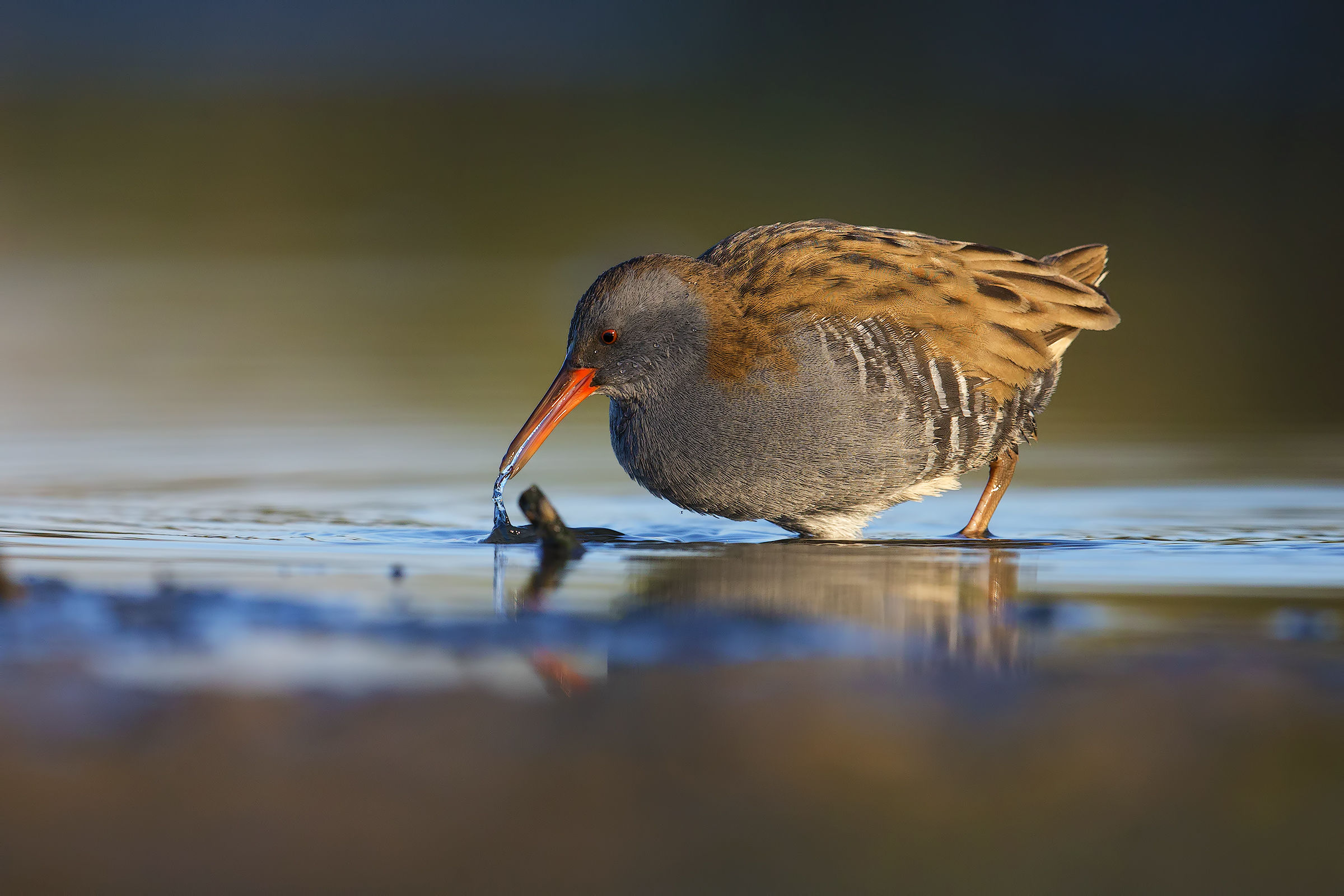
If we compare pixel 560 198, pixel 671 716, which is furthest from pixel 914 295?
pixel 560 198

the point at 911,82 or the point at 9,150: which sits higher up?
the point at 911,82

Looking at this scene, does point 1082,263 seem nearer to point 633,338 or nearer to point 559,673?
point 633,338

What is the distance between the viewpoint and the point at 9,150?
21.9m

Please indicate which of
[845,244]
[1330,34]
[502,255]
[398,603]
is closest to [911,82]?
[1330,34]

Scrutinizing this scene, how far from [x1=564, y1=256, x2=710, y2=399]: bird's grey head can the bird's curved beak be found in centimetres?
5

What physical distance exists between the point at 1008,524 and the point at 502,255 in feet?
36.3

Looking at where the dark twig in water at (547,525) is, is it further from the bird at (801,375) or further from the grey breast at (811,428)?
the grey breast at (811,428)

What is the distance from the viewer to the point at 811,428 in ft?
20.7

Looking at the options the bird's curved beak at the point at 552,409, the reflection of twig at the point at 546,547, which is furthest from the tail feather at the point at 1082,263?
the reflection of twig at the point at 546,547

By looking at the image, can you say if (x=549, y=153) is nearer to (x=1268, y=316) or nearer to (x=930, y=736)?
(x=1268, y=316)

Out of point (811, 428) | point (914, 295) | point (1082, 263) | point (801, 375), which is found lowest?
point (811, 428)

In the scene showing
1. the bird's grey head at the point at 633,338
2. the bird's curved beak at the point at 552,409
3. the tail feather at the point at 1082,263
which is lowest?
the bird's curved beak at the point at 552,409

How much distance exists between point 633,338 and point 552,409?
0.42m

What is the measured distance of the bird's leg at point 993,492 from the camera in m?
Answer: 6.77
